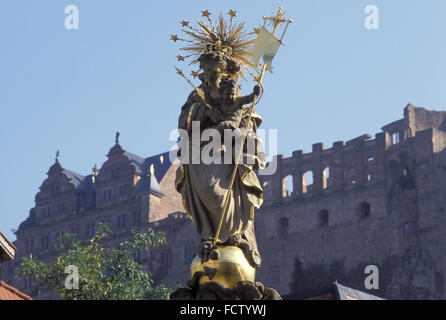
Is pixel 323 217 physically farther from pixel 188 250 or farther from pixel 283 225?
pixel 188 250

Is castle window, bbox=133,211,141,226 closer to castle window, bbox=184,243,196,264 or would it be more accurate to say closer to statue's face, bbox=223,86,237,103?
castle window, bbox=184,243,196,264

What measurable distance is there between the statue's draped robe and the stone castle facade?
76489 millimetres

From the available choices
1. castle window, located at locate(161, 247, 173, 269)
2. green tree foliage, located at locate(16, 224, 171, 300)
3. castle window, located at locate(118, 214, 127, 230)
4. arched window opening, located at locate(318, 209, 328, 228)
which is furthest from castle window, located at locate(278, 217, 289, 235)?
green tree foliage, located at locate(16, 224, 171, 300)

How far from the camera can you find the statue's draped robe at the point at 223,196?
34.2 feet

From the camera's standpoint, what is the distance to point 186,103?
11.2 metres

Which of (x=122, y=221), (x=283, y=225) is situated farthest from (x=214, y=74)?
(x=122, y=221)

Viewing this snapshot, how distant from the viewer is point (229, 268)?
1010cm

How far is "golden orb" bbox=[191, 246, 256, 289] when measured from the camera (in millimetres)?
10086

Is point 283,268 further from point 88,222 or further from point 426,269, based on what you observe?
point 88,222

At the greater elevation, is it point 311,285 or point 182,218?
point 182,218

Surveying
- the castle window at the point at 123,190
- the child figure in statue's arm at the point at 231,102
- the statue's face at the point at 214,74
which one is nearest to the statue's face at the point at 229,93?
the child figure in statue's arm at the point at 231,102

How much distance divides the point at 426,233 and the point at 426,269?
9.17ft

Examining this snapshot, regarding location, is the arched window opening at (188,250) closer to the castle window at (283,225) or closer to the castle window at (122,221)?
the castle window at (122,221)
